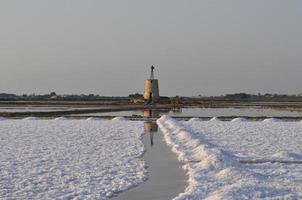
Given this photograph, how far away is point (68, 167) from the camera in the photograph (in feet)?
32.3

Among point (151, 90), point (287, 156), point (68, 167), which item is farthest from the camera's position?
point (151, 90)

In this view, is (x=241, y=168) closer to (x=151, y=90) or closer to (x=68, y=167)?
(x=68, y=167)

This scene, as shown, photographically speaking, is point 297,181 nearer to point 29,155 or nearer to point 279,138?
point 29,155

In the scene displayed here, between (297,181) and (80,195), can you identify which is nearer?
(80,195)

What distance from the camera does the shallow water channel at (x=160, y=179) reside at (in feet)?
23.6

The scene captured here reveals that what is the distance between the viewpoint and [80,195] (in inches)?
282

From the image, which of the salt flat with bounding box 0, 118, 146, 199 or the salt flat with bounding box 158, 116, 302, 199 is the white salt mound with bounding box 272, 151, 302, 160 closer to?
the salt flat with bounding box 158, 116, 302, 199

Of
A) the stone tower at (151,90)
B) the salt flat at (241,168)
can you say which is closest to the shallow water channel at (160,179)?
the salt flat at (241,168)

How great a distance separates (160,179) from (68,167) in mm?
2317

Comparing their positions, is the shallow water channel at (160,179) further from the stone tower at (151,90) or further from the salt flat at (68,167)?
the stone tower at (151,90)

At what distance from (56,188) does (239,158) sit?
5062 mm

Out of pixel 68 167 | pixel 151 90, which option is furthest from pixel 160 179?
pixel 151 90

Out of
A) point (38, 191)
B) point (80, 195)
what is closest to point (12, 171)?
point (38, 191)

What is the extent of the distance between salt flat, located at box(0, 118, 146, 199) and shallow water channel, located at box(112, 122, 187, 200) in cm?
23
